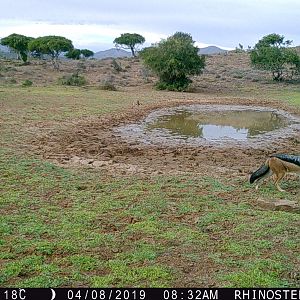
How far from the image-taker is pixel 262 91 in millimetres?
35094

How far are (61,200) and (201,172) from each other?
369 centimetres

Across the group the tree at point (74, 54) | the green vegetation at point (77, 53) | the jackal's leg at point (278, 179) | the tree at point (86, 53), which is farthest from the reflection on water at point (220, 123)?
the tree at point (86, 53)

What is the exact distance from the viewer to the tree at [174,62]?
35.5 metres

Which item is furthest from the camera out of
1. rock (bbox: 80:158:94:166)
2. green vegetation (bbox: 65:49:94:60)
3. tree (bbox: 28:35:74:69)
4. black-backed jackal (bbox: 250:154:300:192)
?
green vegetation (bbox: 65:49:94:60)

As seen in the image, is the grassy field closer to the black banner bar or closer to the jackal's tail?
the black banner bar

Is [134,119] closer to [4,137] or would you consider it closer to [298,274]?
[4,137]

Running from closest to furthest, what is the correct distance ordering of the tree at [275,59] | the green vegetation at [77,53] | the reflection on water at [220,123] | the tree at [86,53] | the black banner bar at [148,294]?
the black banner bar at [148,294], the reflection on water at [220,123], the tree at [275,59], the green vegetation at [77,53], the tree at [86,53]

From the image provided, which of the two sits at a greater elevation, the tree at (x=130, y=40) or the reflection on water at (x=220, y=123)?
the tree at (x=130, y=40)

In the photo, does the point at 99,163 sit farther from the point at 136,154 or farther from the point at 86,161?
the point at 136,154

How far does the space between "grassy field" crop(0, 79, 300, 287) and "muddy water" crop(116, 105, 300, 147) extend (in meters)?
5.52

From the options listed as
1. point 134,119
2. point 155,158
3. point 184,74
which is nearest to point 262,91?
point 184,74

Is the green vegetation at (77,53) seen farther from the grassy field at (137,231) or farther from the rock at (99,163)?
the grassy field at (137,231)

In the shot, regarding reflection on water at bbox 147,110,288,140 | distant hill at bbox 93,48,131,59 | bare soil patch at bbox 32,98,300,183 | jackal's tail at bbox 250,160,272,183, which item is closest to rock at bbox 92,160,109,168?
bare soil patch at bbox 32,98,300,183

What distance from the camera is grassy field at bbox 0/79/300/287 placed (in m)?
5.28
